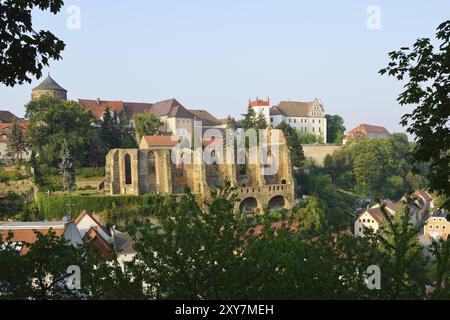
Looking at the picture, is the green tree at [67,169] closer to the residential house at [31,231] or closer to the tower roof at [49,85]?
the residential house at [31,231]

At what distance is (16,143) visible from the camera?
51375mm

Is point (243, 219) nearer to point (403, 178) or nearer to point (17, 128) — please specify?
point (17, 128)

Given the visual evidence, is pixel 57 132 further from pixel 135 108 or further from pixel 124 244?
pixel 135 108

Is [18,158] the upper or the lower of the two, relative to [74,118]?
lower

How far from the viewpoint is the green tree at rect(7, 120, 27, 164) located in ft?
169

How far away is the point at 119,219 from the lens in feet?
128

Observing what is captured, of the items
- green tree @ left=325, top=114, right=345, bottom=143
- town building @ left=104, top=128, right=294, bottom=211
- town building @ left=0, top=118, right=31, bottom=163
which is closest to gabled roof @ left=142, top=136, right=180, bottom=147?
town building @ left=104, top=128, right=294, bottom=211

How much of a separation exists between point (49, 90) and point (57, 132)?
818 inches

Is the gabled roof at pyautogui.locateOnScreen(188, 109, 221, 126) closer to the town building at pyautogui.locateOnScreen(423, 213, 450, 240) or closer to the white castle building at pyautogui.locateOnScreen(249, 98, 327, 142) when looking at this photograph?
the white castle building at pyautogui.locateOnScreen(249, 98, 327, 142)

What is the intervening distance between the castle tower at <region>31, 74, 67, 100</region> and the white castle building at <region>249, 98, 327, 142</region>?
35890 millimetres

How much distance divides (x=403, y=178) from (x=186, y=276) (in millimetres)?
66611

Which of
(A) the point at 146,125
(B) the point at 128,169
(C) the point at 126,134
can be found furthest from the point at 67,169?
(A) the point at 146,125

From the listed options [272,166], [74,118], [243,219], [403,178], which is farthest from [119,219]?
[403,178]
